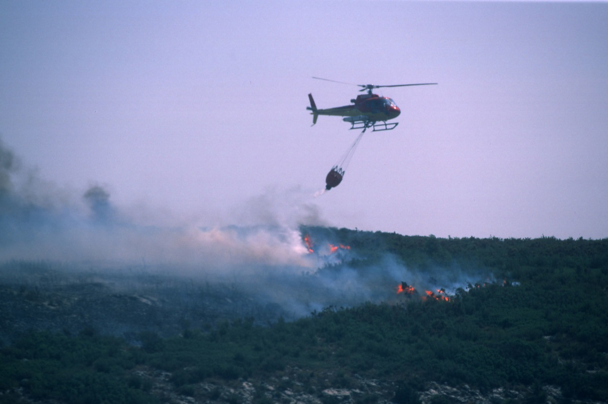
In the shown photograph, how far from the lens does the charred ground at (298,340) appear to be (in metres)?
26.8

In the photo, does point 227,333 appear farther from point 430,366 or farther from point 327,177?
point 327,177

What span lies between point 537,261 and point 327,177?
17592 mm

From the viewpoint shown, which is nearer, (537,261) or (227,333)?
(227,333)

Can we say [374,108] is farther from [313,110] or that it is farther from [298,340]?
[298,340]

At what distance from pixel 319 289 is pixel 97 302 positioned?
16824 millimetres

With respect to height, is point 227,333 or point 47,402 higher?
point 227,333

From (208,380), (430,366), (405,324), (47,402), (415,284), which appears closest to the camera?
(47,402)

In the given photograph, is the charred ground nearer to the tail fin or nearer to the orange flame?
the orange flame

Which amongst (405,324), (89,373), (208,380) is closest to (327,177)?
(405,324)

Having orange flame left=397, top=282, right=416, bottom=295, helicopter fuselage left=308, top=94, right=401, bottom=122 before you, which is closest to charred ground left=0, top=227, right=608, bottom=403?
orange flame left=397, top=282, right=416, bottom=295

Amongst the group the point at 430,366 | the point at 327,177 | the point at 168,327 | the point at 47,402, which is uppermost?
the point at 327,177

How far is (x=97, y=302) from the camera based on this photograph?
33531 millimetres

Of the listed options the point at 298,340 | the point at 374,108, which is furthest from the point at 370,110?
the point at 298,340

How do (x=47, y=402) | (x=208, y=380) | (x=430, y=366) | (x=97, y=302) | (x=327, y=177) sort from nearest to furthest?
(x=47, y=402), (x=208, y=380), (x=430, y=366), (x=97, y=302), (x=327, y=177)
